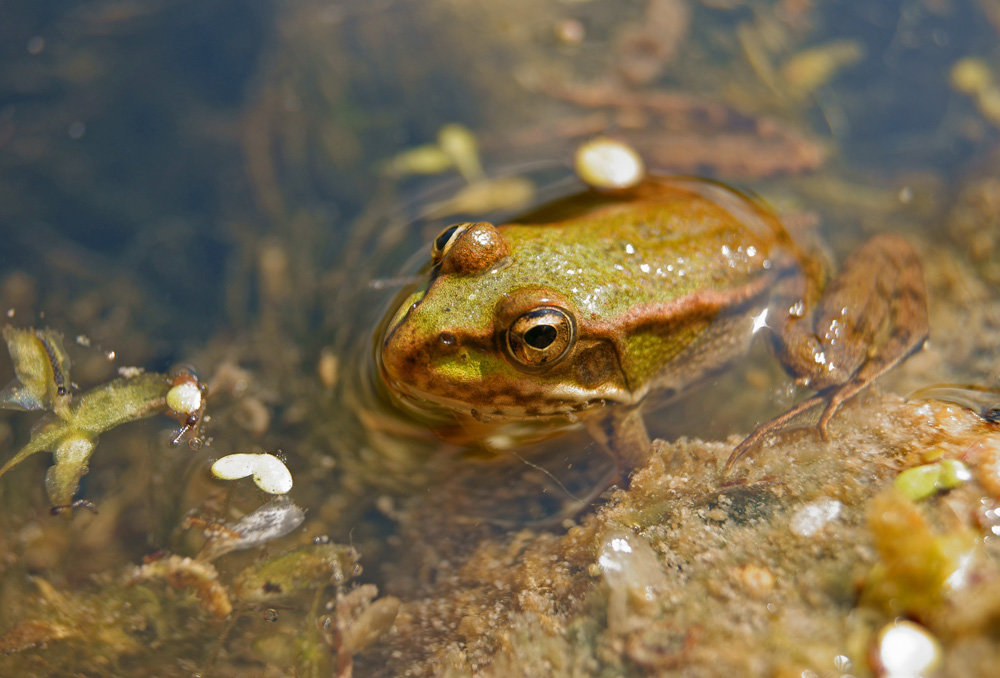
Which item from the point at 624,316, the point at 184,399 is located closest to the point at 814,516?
the point at 624,316

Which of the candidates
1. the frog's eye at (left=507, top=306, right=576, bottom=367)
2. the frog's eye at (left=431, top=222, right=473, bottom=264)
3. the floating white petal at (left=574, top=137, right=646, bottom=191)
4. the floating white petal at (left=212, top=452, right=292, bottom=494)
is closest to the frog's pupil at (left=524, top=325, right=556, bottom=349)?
the frog's eye at (left=507, top=306, right=576, bottom=367)

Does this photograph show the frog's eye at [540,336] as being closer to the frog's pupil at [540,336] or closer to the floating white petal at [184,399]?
the frog's pupil at [540,336]

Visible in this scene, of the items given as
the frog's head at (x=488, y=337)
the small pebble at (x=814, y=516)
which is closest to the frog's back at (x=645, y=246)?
the frog's head at (x=488, y=337)

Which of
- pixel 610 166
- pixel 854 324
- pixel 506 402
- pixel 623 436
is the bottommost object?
pixel 623 436

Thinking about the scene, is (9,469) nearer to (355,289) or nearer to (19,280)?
(19,280)

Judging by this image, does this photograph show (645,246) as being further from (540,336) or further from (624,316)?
(540,336)

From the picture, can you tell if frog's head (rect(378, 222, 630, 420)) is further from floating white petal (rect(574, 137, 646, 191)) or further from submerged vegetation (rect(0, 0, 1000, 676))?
floating white petal (rect(574, 137, 646, 191))
